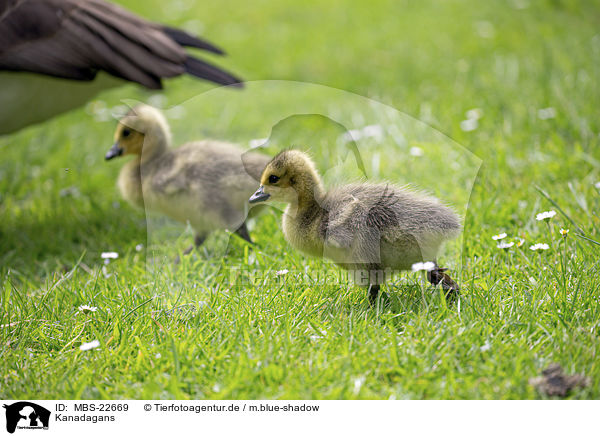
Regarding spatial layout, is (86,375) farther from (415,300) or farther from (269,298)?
(415,300)

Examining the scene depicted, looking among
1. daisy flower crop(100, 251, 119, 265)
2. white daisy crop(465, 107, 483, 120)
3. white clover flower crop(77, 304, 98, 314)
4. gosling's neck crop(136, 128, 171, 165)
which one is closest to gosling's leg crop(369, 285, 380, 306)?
white clover flower crop(77, 304, 98, 314)

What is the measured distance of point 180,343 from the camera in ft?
8.43

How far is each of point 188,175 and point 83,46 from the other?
1449 mm

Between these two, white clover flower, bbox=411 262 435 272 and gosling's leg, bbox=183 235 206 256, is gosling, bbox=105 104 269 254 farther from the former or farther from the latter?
white clover flower, bbox=411 262 435 272

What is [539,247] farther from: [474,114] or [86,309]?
[474,114]

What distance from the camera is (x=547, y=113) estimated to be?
16.1ft

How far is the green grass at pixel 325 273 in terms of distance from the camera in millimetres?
2398

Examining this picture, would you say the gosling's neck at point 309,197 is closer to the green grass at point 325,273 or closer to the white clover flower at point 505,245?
the green grass at point 325,273

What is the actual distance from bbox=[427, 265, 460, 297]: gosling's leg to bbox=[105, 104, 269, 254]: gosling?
3.39 ft

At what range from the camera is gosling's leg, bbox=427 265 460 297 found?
2.71m
